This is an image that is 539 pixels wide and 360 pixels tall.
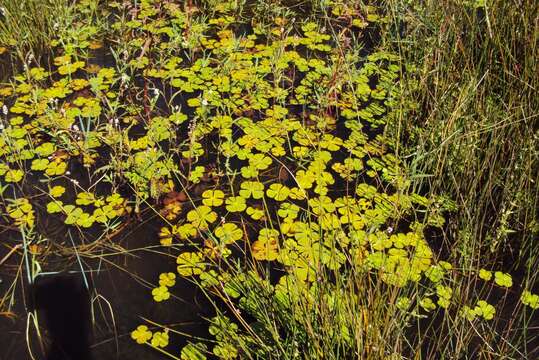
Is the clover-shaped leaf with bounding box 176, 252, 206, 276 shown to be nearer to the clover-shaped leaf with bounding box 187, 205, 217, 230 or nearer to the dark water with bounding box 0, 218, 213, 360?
the dark water with bounding box 0, 218, 213, 360

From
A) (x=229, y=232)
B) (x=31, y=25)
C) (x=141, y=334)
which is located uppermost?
(x=31, y=25)

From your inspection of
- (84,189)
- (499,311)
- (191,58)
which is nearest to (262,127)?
(191,58)

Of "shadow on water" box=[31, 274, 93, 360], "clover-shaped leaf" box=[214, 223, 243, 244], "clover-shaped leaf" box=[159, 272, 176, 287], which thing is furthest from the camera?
"clover-shaped leaf" box=[214, 223, 243, 244]

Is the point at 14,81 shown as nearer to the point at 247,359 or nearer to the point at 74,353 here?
the point at 74,353

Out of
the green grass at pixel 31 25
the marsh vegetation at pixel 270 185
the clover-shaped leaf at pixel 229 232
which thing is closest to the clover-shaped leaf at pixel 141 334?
the marsh vegetation at pixel 270 185

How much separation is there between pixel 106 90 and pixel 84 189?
0.77 metres

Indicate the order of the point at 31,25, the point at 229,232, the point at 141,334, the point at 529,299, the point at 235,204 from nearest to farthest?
1. the point at 141,334
2. the point at 529,299
3. the point at 229,232
4. the point at 235,204
5. the point at 31,25

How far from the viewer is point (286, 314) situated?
6.48 feet

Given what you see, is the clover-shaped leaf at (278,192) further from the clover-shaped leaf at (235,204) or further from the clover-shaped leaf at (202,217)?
the clover-shaped leaf at (202,217)

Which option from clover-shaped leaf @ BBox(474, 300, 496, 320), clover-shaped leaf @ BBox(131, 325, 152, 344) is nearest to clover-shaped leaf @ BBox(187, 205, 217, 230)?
clover-shaped leaf @ BBox(131, 325, 152, 344)

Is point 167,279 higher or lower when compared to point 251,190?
lower

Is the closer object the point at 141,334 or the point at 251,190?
the point at 141,334

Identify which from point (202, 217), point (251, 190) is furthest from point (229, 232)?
point (251, 190)

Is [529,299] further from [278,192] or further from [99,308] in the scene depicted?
[99,308]
